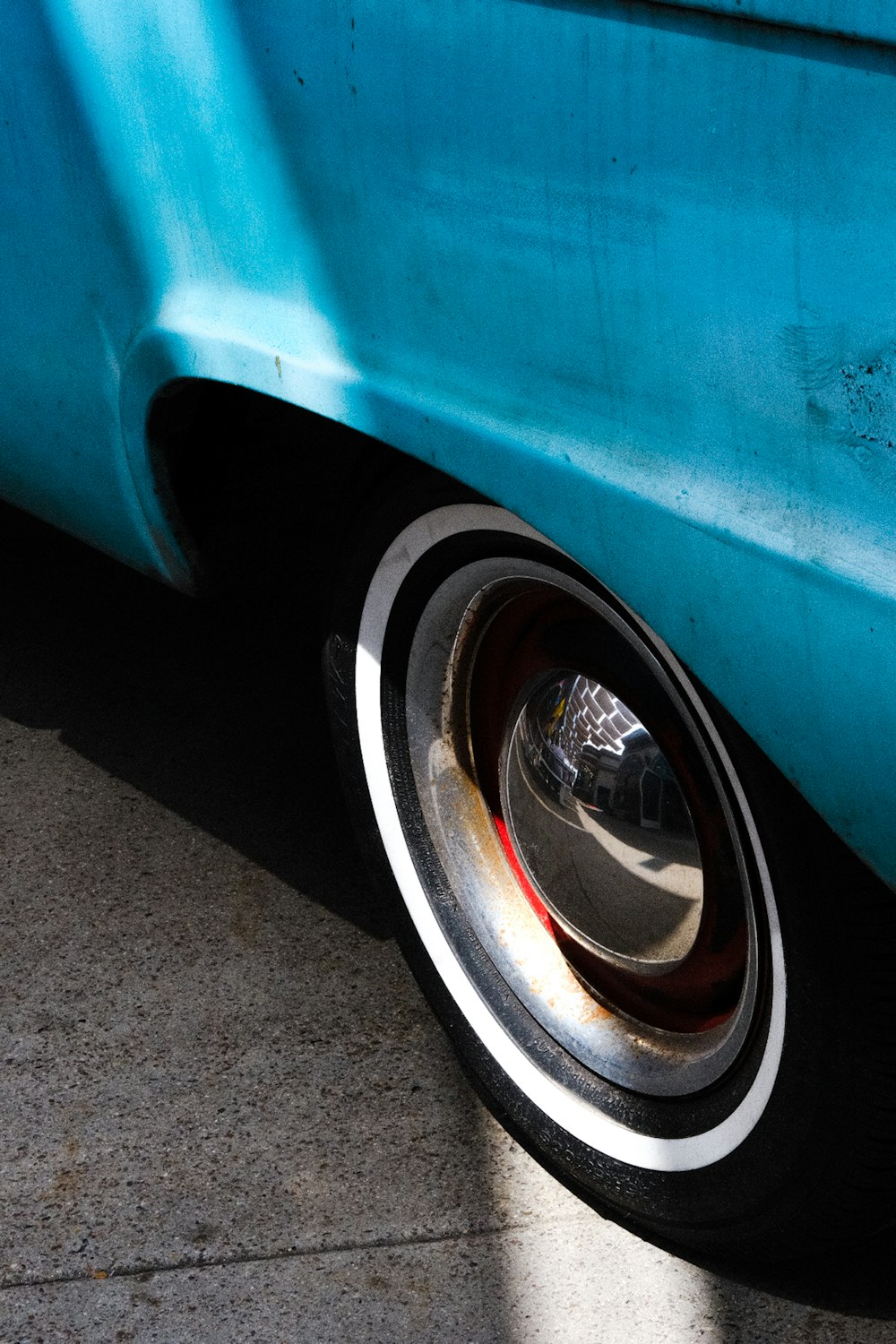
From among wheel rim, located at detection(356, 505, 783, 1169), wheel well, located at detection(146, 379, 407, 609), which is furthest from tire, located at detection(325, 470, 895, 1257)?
wheel well, located at detection(146, 379, 407, 609)

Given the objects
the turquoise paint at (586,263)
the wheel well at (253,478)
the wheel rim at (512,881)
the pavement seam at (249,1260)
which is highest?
the turquoise paint at (586,263)

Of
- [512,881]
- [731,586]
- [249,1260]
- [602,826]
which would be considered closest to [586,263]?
[731,586]

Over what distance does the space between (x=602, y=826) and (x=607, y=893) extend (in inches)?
3.8

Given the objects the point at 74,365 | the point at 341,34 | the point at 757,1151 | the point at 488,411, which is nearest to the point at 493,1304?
the point at 757,1151

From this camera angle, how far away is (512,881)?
1.81 m

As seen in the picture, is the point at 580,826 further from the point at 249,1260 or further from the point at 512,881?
the point at 249,1260

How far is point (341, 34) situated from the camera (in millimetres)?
1193

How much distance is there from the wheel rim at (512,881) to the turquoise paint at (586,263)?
0.24 metres

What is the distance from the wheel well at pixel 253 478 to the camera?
5.31 ft

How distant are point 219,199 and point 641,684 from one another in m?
0.68

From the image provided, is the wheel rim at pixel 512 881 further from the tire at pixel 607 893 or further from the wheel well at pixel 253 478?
the wheel well at pixel 253 478

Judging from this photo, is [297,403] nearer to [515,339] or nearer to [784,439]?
[515,339]

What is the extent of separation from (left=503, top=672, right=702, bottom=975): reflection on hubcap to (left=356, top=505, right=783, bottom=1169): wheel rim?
2 centimetres

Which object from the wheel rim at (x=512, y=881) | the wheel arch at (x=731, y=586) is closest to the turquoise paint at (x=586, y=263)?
the wheel arch at (x=731, y=586)
